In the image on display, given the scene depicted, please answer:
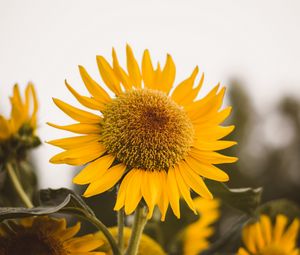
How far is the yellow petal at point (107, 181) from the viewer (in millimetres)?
723

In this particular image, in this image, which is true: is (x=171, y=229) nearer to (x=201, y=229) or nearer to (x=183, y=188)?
(x=201, y=229)

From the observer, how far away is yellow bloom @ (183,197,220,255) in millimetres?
1314

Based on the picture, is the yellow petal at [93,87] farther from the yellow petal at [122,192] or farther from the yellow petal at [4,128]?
the yellow petal at [4,128]

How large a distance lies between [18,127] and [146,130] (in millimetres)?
365

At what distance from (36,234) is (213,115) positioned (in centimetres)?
32

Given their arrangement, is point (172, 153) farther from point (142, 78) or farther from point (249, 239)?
point (249, 239)

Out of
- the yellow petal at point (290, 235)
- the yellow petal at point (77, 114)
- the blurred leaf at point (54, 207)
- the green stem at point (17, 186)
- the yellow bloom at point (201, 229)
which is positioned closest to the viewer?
the blurred leaf at point (54, 207)

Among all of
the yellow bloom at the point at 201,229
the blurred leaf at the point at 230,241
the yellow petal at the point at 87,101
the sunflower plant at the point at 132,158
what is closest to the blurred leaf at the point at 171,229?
the yellow bloom at the point at 201,229

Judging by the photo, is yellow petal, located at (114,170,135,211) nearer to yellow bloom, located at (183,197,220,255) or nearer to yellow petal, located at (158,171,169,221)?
yellow petal, located at (158,171,169,221)

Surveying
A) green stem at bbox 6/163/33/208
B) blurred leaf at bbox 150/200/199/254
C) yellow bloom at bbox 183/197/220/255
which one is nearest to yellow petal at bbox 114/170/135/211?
green stem at bbox 6/163/33/208

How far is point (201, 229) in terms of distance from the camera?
1.43 meters

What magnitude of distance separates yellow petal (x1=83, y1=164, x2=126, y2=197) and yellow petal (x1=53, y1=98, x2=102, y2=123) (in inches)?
3.6

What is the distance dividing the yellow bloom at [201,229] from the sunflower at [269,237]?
0.73ft

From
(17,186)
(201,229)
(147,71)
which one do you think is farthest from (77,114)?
(201,229)
